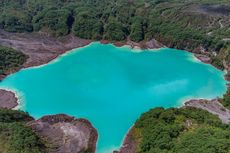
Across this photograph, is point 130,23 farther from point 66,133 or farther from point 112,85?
point 66,133

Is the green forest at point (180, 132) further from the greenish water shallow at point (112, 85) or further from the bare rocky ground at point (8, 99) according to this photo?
the bare rocky ground at point (8, 99)

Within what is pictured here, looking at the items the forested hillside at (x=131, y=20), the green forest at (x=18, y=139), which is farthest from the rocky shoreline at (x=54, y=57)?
the green forest at (x=18, y=139)

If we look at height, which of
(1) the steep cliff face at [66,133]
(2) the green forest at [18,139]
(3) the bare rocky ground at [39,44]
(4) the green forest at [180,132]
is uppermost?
(4) the green forest at [180,132]

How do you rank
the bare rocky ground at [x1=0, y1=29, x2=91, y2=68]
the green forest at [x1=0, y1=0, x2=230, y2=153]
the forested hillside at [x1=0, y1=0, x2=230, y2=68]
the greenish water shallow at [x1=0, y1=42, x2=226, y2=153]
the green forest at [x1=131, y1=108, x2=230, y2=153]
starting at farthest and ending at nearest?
the forested hillside at [x1=0, y1=0, x2=230, y2=68] < the bare rocky ground at [x1=0, y1=29, x2=91, y2=68] < the green forest at [x1=0, y1=0, x2=230, y2=153] < the greenish water shallow at [x1=0, y1=42, x2=226, y2=153] < the green forest at [x1=131, y1=108, x2=230, y2=153]

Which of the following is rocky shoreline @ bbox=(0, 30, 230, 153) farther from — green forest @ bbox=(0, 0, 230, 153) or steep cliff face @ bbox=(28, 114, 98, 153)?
green forest @ bbox=(0, 0, 230, 153)

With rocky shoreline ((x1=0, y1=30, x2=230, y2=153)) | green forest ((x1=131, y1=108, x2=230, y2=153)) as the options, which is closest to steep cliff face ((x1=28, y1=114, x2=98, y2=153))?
rocky shoreline ((x1=0, y1=30, x2=230, y2=153))

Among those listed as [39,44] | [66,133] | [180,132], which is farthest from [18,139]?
[39,44]

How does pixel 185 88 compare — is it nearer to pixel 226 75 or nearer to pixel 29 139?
pixel 226 75

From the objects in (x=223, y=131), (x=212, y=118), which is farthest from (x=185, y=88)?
(x=223, y=131)
